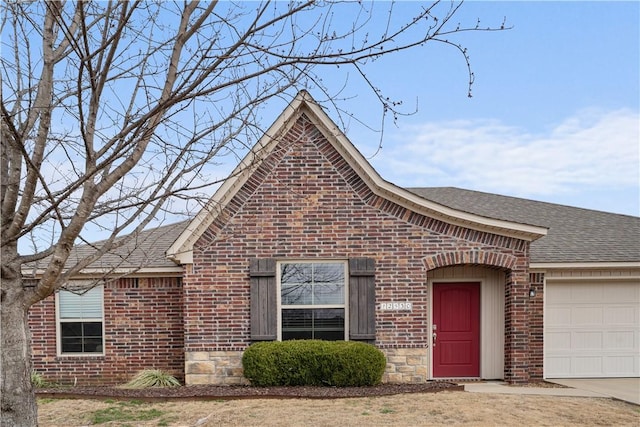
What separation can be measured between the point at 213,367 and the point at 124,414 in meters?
2.39

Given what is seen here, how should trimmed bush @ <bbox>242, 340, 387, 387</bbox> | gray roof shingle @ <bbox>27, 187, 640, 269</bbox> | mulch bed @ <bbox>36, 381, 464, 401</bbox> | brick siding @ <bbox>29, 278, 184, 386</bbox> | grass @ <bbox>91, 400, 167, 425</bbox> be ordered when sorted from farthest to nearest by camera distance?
gray roof shingle @ <bbox>27, 187, 640, 269</bbox> < brick siding @ <bbox>29, 278, 184, 386</bbox> < trimmed bush @ <bbox>242, 340, 387, 387</bbox> < mulch bed @ <bbox>36, 381, 464, 401</bbox> < grass @ <bbox>91, 400, 167, 425</bbox>

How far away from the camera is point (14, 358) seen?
5.15 m

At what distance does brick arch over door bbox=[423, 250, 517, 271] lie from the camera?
37.0ft

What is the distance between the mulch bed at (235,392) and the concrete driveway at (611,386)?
2.66 metres

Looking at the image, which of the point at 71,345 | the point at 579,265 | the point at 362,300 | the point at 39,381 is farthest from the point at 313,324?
the point at 579,265

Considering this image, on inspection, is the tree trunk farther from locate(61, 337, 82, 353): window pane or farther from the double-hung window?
locate(61, 337, 82, 353): window pane

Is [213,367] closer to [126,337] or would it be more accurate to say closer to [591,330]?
[126,337]

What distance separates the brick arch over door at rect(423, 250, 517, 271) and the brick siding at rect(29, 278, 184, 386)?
213 inches

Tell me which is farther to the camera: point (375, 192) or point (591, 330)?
point (591, 330)

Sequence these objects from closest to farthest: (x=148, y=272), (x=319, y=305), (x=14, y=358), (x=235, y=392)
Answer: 1. (x=14, y=358)
2. (x=235, y=392)
3. (x=319, y=305)
4. (x=148, y=272)

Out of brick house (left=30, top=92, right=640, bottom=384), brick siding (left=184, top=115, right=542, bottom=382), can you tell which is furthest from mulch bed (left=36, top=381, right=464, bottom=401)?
brick siding (left=184, top=115, right=542, bottom=382)

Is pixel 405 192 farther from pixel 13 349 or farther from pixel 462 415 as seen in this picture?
pixel 13 349

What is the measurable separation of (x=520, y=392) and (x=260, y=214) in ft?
19.3

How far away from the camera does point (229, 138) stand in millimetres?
5199
